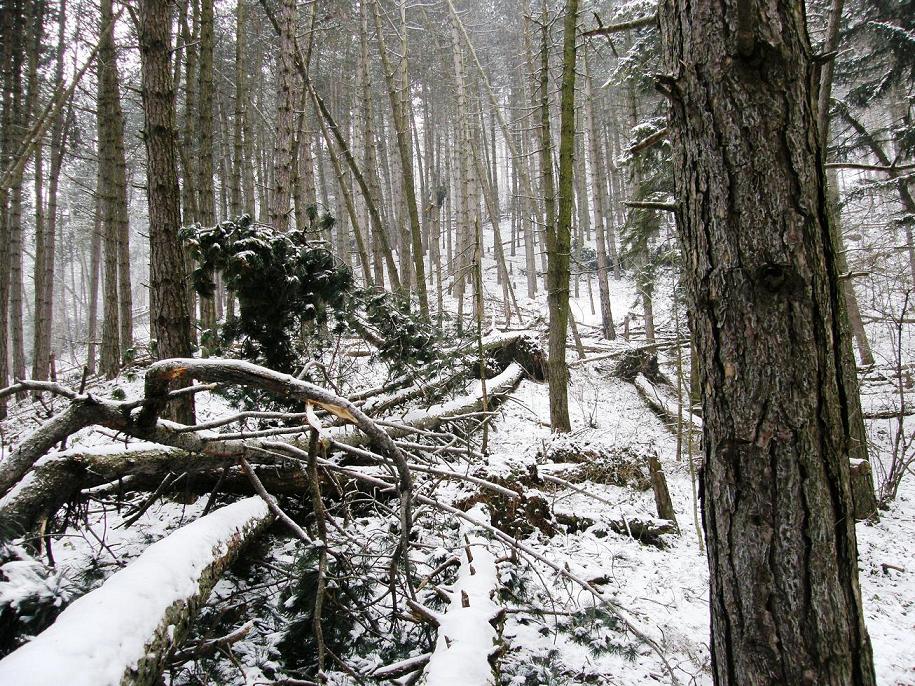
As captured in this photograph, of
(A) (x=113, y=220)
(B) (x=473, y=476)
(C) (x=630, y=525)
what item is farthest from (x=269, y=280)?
(A) (x=113, y=220)

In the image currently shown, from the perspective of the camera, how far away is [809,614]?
1453 mm

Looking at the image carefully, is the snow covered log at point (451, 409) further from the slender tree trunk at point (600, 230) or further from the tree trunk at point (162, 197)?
the slender tree trunk at point (600, 230)

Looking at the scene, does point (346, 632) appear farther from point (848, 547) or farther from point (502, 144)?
point (502, 144)

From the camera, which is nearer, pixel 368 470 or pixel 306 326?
pixel 368 470

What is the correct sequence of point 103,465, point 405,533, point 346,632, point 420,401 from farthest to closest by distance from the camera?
point 420,401
point 346,632
point 103,465
point 405,533

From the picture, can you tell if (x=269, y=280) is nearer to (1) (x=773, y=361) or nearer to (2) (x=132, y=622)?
(2) (x=132, y=622)

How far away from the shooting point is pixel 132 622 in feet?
5.30

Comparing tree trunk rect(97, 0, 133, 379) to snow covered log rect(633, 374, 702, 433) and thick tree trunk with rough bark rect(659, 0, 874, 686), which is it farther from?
thick tree trunk with rough bark rect(659, 0, 874, 686)

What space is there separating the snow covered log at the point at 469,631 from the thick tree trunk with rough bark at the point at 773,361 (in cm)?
95

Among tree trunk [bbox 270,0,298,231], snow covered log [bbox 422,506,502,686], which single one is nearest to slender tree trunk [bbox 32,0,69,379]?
tree trunk [bbox 270,0,298,231]

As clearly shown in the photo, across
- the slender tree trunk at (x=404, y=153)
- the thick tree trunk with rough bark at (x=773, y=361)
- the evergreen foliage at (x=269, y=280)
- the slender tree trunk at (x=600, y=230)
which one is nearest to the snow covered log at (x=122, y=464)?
the evergreen foliage at (x=269, y=280)

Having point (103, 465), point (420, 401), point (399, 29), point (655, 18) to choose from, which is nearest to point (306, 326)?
point (420, 401)

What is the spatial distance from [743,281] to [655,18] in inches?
46.2

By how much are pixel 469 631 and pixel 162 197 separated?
3.94m
